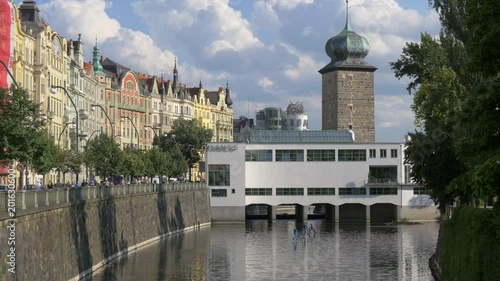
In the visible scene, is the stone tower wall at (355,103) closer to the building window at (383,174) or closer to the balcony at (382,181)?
the building window at (383,174)

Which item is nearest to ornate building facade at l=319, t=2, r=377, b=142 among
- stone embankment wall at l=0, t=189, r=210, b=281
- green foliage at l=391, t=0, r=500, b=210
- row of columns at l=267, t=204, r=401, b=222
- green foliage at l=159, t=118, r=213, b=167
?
green foliage at l=159, t=118, r=213, b=167

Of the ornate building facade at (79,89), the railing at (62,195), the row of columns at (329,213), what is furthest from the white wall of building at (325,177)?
the railing at (62,195)

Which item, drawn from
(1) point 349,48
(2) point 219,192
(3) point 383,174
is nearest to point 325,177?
(3) point 383,174

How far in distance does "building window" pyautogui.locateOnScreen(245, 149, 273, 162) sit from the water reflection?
18107 millimetres

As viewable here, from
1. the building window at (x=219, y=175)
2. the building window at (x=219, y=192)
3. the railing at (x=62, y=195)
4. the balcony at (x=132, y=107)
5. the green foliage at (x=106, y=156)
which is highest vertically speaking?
the balcony at (x=132, y=107)

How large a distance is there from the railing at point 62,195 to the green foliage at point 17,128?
2296 mm

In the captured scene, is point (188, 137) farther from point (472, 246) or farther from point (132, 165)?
point (472, 246)

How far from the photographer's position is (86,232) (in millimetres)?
62062

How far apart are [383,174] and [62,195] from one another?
282 ft

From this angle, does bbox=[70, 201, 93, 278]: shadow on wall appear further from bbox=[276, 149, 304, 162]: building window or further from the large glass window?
bbox=[276, 149, 304, 162]: building window

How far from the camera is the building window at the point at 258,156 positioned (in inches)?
5295

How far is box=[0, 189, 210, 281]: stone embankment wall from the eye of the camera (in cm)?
4362

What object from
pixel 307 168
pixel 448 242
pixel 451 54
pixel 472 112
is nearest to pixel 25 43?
pixel 307 168

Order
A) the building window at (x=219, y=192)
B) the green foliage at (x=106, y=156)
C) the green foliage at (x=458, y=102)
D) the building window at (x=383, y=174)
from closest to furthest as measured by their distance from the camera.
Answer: the green foliage at (x=458, y=102)
the green foliage at (x=106, y=156)
the building window at (x=219, y=192)
the building window at (x=383, y=174)
